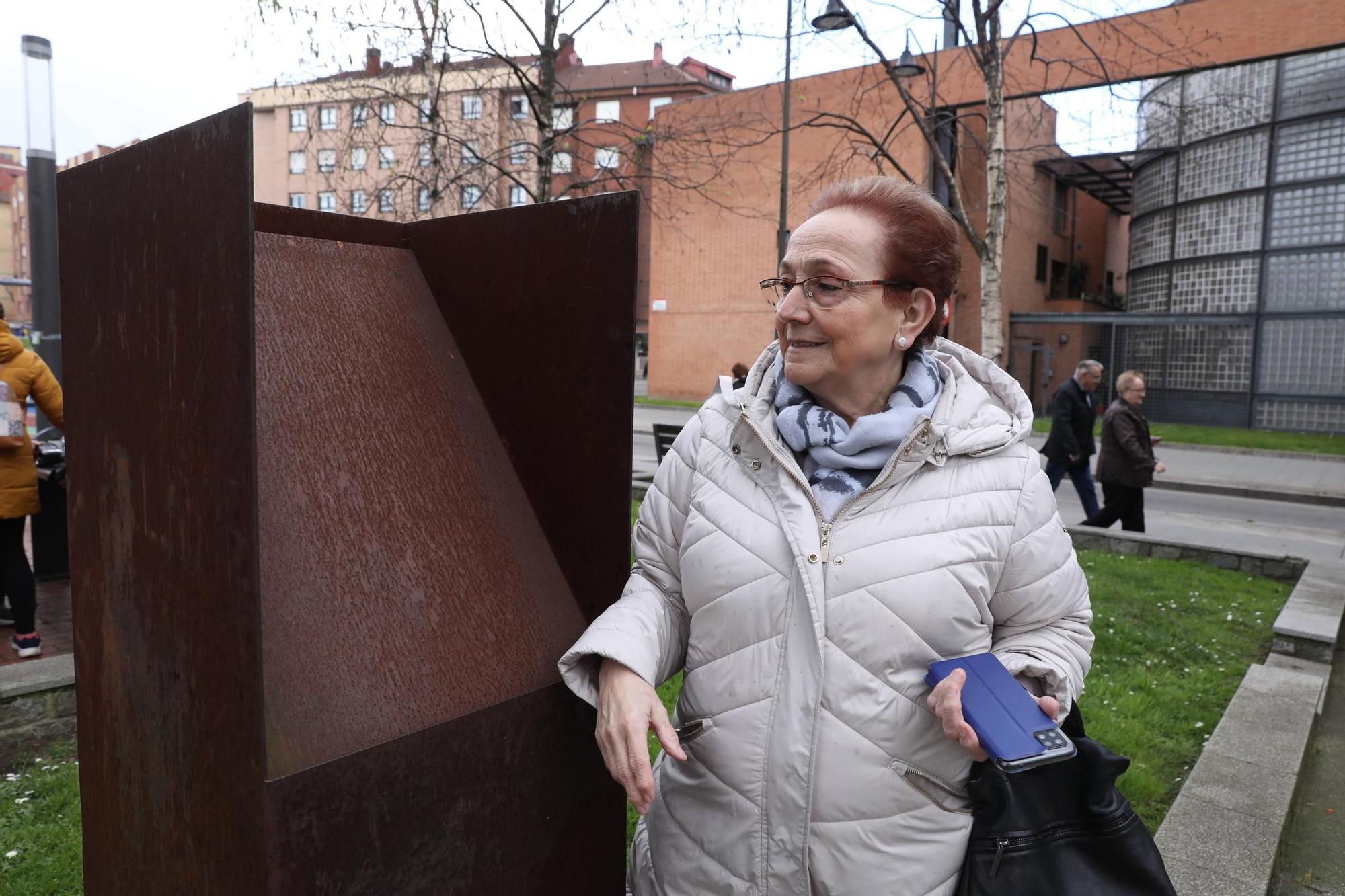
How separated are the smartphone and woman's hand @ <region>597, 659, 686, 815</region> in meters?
0.43

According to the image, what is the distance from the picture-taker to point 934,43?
27.0 ft

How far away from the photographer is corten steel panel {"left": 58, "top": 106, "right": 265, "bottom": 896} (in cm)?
124

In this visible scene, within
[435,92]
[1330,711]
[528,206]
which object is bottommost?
[1330,711]

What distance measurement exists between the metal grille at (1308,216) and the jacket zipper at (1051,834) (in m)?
22.3

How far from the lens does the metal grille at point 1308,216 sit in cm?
1900

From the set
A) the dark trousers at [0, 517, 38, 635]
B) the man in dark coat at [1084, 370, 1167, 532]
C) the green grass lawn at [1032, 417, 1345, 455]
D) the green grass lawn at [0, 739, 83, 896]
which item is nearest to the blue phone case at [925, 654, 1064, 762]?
the green grass lawn at [0, 739, 83, 896]

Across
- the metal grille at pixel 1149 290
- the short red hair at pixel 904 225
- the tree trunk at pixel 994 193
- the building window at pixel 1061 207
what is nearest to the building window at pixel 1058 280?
the building window at pixel 1061 207

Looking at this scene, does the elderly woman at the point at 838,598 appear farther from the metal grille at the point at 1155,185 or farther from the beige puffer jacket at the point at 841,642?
the metal grille at the point at 1155,185

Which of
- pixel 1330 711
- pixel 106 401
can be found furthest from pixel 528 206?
pixel 1330 711

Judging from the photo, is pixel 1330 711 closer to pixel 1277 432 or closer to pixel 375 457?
pixel 375 457

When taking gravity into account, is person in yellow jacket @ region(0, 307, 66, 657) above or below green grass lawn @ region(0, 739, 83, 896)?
above

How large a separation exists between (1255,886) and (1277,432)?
1996 centimetres

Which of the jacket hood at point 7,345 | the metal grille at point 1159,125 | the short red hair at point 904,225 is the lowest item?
the jacket hood at point 7,345

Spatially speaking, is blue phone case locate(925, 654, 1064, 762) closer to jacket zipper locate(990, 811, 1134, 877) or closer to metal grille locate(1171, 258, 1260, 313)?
jacket zipper locate(990, 811, 1134, 877)
